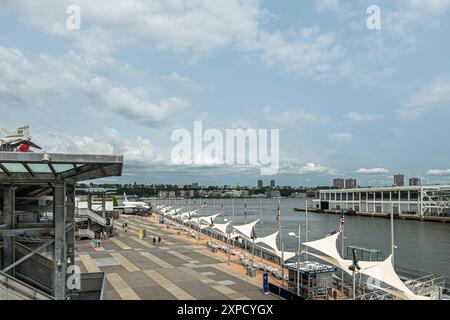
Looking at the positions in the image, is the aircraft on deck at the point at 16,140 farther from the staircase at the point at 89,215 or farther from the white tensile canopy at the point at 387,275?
the staircase at the point at 89,215

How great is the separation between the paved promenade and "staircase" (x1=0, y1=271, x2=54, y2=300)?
32.3 feet

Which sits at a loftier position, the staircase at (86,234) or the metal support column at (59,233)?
the metal support column at (59,233)

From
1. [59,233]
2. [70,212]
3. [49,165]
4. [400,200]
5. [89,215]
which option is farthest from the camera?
[400,200]

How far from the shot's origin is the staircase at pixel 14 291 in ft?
36.5

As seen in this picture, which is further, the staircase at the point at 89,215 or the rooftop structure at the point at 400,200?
the rooftop structure at the point at 400,200

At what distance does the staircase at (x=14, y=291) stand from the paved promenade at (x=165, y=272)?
985 centimetres

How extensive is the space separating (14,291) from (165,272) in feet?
71.8

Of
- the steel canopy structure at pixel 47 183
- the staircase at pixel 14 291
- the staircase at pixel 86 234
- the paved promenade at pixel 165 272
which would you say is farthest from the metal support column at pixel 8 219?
the staircase at pixel 86 234

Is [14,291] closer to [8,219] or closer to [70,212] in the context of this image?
[8,219]

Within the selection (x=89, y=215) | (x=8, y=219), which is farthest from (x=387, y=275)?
(x=89, y=215)

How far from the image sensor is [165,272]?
107 ft

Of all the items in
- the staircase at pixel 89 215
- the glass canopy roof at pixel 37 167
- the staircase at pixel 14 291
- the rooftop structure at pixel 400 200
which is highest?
the glass canopy roof at pixel 37 167

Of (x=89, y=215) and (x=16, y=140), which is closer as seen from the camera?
(x=16, y=140)

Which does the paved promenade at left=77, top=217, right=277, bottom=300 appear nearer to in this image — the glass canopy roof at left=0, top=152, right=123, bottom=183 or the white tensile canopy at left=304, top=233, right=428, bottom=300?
the white tensile canopy at left=304, top=233, right=428, bottom=300
